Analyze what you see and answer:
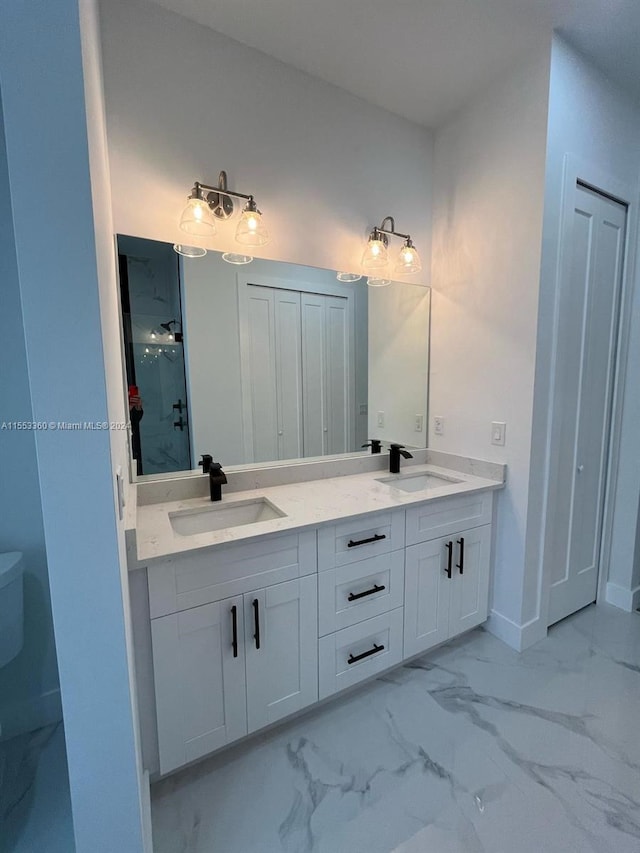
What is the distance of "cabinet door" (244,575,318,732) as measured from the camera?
1.32m

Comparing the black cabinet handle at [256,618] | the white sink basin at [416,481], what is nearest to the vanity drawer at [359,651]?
the black cabinet handle at [256,618]

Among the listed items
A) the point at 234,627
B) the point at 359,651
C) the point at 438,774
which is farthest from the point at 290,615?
the point at 438,774

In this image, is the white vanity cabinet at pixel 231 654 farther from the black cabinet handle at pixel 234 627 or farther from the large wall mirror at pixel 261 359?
the large wall mirror at pixel 261 359

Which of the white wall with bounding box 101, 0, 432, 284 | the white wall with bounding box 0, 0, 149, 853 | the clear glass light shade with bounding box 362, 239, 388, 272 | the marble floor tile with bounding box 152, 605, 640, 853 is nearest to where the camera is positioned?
the white wall with bounding box 0, 0, 149, 853

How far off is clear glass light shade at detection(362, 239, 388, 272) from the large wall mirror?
152 mm

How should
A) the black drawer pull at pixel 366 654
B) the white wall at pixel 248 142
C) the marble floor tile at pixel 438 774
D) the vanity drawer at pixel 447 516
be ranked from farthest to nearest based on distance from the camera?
the vanity drawer at pixel 447 516
the black drawer pull at pixel 366 654
the white wall at pixel 248 142
the marble floor tile at pixel 438 774

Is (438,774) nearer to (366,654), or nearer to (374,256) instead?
(366,654)

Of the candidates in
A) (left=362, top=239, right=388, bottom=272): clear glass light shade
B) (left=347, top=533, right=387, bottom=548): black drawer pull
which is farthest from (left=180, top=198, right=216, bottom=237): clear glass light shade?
(left=347, top=533, right=387, bottom=548): black drawer pull

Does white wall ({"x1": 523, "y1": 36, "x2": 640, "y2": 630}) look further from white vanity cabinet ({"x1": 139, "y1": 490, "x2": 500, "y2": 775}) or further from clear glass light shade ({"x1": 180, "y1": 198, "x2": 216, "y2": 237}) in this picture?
clear glass light shade ({"x1": 180, "y1": 198, "x2": 216, "y2": 237})

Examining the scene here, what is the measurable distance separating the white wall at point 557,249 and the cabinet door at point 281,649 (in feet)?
3.84

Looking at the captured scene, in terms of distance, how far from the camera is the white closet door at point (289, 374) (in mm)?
1897

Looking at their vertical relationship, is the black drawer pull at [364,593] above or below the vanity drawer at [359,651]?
above

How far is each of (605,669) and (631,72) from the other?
284cm

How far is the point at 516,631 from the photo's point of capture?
6.23 feet
